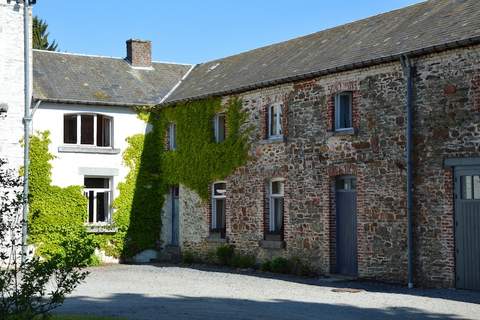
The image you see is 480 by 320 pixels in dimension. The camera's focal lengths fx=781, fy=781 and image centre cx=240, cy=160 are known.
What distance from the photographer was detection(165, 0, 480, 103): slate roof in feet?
60.7

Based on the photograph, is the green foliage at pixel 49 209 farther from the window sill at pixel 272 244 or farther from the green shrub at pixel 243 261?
the window sill at pixel 272 244

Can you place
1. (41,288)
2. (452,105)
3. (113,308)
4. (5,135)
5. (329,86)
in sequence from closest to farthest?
(41,288), (113,308), (452,105), (329,86), (5,135)

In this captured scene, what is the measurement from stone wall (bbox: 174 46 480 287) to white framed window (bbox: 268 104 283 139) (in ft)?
0.73

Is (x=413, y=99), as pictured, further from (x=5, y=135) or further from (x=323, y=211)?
(x=5, y=135)

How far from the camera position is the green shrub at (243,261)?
920 inches

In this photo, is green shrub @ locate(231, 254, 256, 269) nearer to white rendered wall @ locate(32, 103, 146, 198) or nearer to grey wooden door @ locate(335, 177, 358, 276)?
grey wooden door @ locate(335, 177, 358, 276)

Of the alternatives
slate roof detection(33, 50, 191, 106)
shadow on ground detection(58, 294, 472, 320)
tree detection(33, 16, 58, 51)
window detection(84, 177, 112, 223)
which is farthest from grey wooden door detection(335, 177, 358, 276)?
tree detection(33, 16, 58, 51)

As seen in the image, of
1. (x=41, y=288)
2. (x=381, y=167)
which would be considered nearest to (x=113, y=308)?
(x=41, y=288)

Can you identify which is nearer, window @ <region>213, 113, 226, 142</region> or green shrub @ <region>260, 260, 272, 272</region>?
green shrub @ <region>260, 260, 272, 272</region>

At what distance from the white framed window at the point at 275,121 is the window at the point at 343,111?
7.82 ft

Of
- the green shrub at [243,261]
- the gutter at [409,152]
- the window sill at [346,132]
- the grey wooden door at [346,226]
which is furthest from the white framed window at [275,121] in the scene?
the gutter at [409,152]

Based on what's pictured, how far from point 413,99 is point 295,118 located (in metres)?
4.46

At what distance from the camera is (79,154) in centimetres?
2650

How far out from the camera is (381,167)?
62.8 ft
